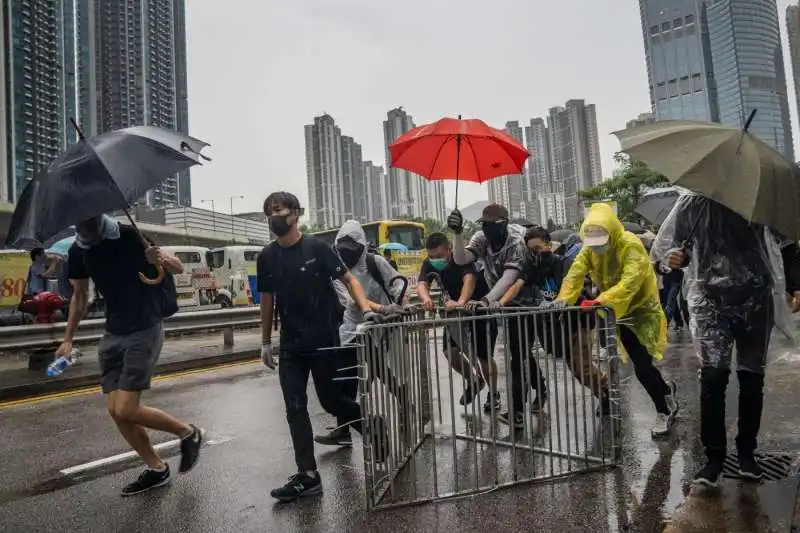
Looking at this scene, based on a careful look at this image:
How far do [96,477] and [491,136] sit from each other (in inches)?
170

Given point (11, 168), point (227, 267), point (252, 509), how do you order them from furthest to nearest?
point (11, 168) → point (227, 267) → point (252, 509)

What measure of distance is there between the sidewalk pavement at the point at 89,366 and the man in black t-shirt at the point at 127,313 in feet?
13.7

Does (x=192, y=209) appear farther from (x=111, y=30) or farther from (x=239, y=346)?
Answer: (x=239, y=346)

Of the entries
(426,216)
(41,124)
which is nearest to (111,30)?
(41,124)

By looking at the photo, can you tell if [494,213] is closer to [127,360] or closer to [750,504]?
[750,504]

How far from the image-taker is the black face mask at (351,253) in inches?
193

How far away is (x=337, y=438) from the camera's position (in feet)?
15.9

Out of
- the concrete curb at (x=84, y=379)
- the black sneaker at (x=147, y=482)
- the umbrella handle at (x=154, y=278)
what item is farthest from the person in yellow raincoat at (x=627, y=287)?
the concrete curb at (x=84, y=379)

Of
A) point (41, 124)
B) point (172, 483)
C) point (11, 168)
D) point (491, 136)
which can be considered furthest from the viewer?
point (41, 124)

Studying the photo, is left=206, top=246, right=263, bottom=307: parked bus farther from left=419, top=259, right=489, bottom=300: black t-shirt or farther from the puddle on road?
the puddle on road

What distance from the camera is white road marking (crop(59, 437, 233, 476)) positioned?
4523 mm

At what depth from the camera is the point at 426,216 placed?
242 feet

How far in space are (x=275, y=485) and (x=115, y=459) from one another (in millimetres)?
1576

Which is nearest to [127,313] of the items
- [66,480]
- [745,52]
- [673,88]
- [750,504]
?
[66,480]
